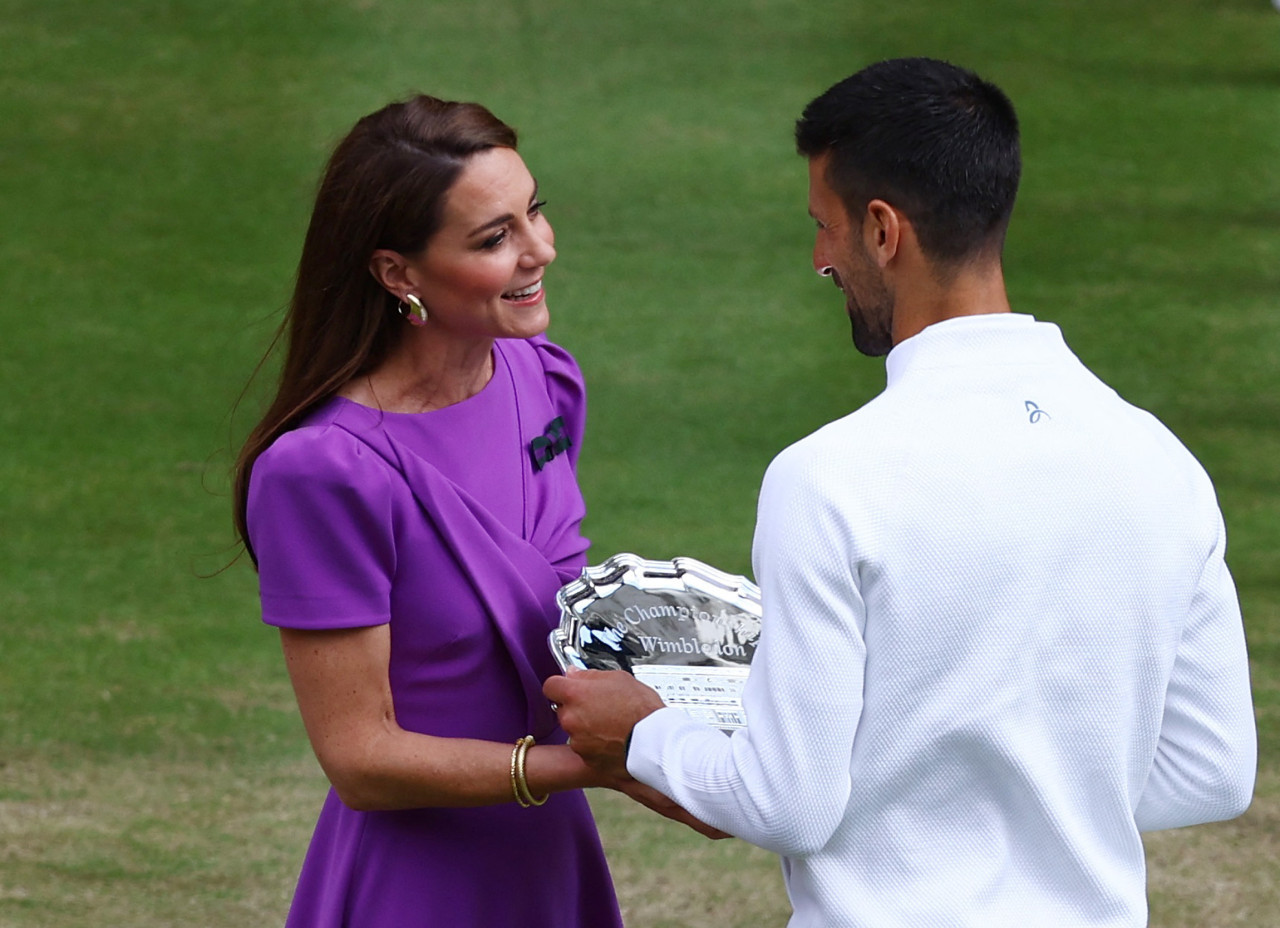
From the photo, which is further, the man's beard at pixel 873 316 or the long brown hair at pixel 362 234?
the long brown hair at pixel 362 234

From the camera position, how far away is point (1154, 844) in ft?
15.2

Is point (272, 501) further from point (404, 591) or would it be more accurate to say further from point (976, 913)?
point (976, 913)

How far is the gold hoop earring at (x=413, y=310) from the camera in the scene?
7.76 ft

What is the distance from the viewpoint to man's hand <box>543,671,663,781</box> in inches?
83.2

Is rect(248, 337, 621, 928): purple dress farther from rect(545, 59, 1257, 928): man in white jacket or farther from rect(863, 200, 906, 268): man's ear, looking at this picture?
rect(863, 200, 906, 268): man's ear

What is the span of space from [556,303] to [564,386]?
16.8 ft

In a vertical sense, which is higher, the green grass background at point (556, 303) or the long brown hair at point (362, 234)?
the long brown hair at point (362, 234)

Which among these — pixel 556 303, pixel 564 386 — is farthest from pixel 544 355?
pixel 556 303

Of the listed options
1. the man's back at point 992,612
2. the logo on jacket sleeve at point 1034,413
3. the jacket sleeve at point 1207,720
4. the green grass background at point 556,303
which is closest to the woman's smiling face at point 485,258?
the man's back at point 992,612

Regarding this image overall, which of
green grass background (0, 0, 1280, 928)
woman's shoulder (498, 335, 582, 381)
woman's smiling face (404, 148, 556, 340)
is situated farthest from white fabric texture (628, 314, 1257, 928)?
green grass background (0, 0, 1280, 928)

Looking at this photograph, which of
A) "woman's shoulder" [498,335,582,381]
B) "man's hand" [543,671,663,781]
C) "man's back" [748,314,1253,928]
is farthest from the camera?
"woman's shoulder" [498,335,582,381]

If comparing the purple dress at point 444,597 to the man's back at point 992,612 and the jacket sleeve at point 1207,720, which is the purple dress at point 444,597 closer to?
the man's back at point 992,612

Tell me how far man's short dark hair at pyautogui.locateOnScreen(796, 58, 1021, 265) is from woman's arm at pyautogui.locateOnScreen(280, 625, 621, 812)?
90cm

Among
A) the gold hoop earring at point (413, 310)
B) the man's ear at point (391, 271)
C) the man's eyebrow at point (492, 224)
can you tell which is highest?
the man's eyebrow at point (492, 224)
